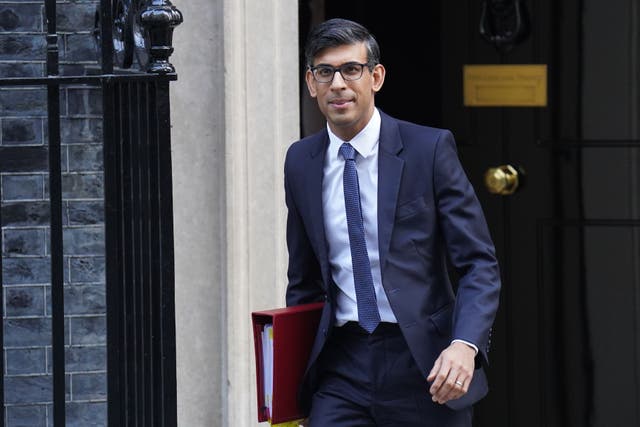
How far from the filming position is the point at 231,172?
5137 millimetres

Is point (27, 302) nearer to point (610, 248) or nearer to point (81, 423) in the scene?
point (81, 423)

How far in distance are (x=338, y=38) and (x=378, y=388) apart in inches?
34.9

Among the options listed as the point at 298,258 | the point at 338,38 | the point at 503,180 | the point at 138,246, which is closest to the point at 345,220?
the point at 298,258

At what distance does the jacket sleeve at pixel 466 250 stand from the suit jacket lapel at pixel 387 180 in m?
0.10

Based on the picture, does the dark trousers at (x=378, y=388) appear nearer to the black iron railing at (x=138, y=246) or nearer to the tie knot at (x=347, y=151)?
the tie knot at (x=347, y=151)

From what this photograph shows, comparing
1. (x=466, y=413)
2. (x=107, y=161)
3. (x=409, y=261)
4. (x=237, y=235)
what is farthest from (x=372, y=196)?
Result: (x=237, y=235)

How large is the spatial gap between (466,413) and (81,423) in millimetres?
1787

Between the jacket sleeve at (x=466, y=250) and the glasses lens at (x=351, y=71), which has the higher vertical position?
the glasses lens at (x=351, y=71)

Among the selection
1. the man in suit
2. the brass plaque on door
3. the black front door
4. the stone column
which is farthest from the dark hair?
the brass plaque on door

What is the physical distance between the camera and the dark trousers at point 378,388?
3.79 meters

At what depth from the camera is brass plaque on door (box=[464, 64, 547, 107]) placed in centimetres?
593

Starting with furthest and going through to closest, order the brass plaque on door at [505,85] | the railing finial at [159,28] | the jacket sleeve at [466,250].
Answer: the brass plaque on door at [505,85]
the railing finial at [159,28]
the jacket sleeve at [466,250]

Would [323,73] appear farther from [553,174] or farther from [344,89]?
[553,174]

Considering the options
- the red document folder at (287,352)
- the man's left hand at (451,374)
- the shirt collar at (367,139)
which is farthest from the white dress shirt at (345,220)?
the man's left hand at (451,374)
